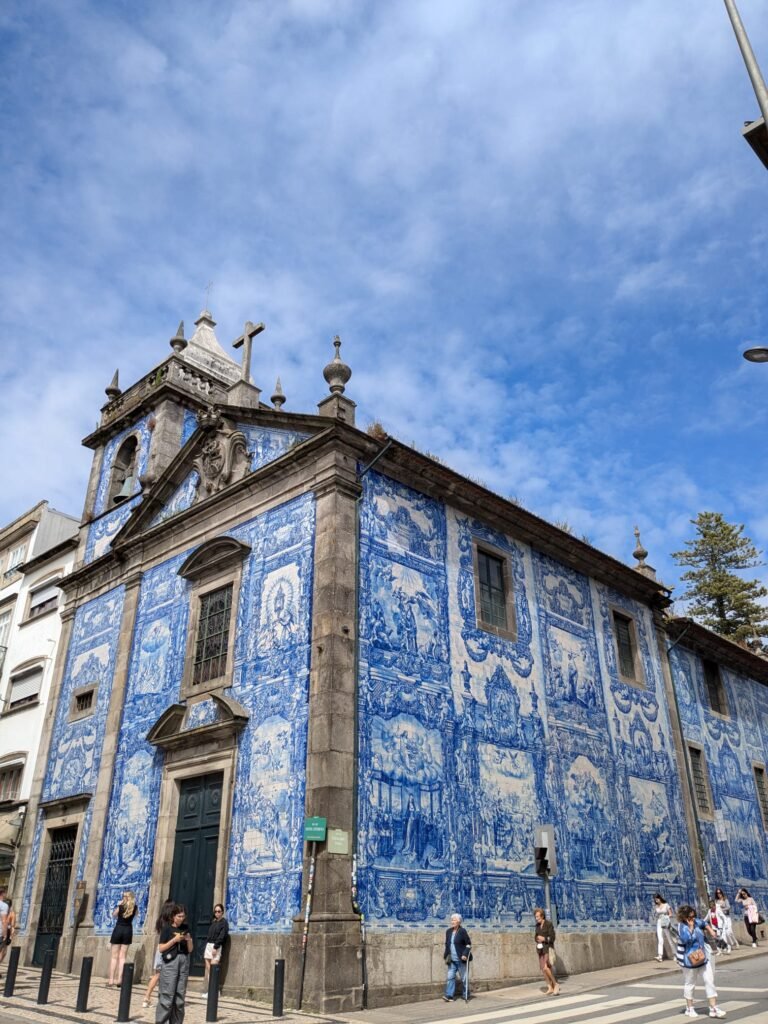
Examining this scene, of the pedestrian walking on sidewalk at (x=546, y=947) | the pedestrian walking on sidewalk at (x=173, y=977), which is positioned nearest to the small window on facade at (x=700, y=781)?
the pedestrian walking on sidewalk at (x=546, y=947)

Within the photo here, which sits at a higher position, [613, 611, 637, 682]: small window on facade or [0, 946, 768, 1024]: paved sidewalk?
[613, 611, 637, 682]: small window on facade

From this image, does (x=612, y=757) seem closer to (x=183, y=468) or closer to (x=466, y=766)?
(x=466, y=766)

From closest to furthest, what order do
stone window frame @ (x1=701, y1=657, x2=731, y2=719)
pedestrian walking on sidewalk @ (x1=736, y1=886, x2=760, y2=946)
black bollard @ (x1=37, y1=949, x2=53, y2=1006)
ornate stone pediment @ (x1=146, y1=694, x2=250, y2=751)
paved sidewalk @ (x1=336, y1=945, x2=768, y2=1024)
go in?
1. paved sidewalk @ (x1=336, y1=945, x2=768, y2=1024)
2. black bollard @ (x1=37, y1=949, x2=53, y2=1006)
3. ornate stone pediment @ (x1=146, y1=694, x2=250, y2=751)
4. pedestrian walking on sidewalk @ (x1=736, y1=886, x2=760, y2=946)
5. stone window frame @ (x1=701, y1=657, x2=731, y2=719)

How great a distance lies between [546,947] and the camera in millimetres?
12336

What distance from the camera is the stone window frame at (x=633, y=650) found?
61.5 feet

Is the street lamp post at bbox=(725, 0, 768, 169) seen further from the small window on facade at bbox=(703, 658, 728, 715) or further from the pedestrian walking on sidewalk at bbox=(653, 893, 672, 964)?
the small window on facade at bbox=(703, 658, 728, 715)

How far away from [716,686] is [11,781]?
690 inches

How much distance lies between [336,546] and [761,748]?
53.5ft

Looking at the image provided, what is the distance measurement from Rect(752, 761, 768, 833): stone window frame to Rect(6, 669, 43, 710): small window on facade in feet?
59.8

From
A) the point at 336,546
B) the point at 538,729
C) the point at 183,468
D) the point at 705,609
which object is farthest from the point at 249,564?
the point at 705,609

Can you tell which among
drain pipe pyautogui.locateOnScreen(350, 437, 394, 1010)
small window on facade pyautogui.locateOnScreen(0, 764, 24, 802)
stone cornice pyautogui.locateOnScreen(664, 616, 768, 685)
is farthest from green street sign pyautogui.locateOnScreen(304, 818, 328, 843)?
stone cornice pyautogui.locateOnScreen(664, 616, 768, 685)

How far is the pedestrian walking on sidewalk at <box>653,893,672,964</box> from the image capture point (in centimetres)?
1584

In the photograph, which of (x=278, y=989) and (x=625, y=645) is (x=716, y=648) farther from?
(x=278, y=989)

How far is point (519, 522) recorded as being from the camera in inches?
669
